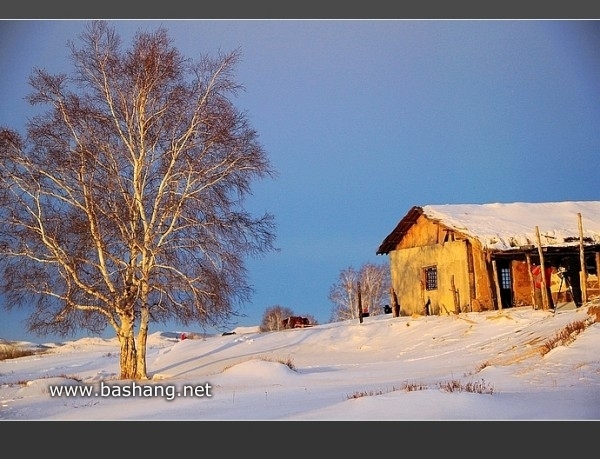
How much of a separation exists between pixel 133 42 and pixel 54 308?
552 cm

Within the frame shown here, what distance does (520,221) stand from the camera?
26.1 meters

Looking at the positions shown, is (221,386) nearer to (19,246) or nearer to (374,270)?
(19,246)

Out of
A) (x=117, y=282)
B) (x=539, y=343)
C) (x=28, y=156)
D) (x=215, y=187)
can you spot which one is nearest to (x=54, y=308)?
(x=117, y=282)

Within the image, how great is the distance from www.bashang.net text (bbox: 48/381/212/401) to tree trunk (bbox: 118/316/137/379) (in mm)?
2697

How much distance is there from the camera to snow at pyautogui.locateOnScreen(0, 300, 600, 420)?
395 inches

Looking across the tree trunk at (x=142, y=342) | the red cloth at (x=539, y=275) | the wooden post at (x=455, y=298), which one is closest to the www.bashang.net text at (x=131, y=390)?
the tree trunk at (x=142, y=342)

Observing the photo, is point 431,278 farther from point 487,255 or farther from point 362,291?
point 362,291

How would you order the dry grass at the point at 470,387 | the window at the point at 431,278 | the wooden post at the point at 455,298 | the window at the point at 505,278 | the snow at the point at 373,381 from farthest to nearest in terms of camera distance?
1. the window at the point at 431,278
2. the window at the point at 505,278
3. the wooden post at the point at 455,298
4. the dry grass at the point at 470,387
5. the snow at the point at 373,381

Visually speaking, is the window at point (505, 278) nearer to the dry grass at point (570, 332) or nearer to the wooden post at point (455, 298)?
the wooden post at point (455, 298)

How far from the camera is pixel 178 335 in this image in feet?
111

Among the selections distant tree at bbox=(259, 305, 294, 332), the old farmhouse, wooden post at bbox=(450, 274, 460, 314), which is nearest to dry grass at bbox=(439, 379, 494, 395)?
the old farmhouse

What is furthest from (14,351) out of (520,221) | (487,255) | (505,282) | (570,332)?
(520,221)

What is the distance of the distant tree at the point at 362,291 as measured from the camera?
4072cm

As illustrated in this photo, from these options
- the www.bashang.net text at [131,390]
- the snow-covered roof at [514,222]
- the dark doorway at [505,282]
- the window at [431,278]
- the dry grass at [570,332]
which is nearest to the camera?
the www.bashang.net text at [131,390]
